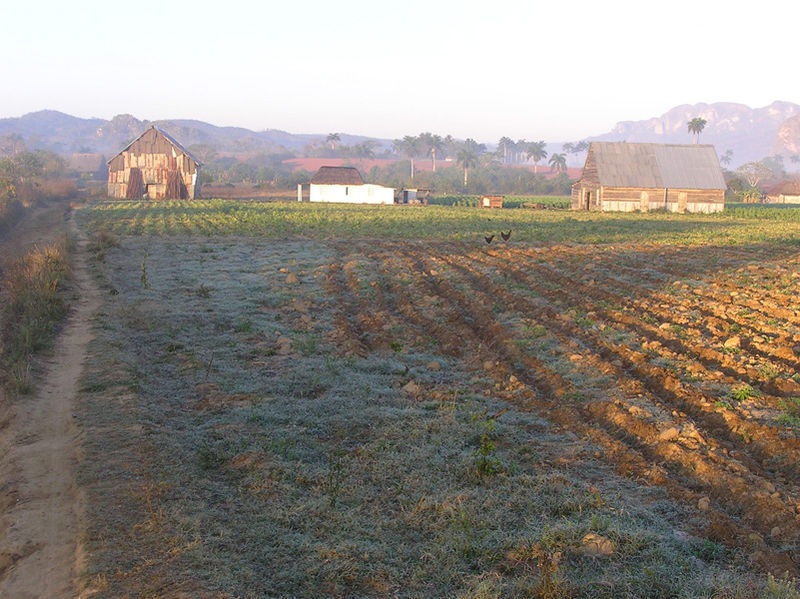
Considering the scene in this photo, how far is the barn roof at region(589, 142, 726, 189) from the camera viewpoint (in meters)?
56.1

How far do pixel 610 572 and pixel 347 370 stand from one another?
588cm

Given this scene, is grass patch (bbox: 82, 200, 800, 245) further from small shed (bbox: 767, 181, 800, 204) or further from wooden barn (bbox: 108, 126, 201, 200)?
small shed (bbox: 767, 181, 800, 204)

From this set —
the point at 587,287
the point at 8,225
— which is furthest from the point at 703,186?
the point at 8,225

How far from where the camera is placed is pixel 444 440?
25.7 ft

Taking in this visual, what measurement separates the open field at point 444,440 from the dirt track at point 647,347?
1.7 inches

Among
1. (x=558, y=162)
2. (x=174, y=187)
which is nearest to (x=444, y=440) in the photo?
(x=174, y=187)

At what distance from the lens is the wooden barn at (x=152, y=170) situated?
62906 mm

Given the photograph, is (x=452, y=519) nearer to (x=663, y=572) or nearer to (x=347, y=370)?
(x=663, y=572)

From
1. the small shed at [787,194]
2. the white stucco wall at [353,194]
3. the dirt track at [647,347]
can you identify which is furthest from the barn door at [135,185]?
the small shed at [787,194]

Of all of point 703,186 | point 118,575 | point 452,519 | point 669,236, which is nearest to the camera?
point 118,575

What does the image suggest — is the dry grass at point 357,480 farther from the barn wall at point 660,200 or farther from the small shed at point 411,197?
the small shed at point 411,197

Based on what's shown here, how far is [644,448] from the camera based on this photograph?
756 centimetres

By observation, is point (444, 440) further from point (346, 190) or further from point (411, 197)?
point (411, 197)

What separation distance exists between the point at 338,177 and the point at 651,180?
2993 cm
